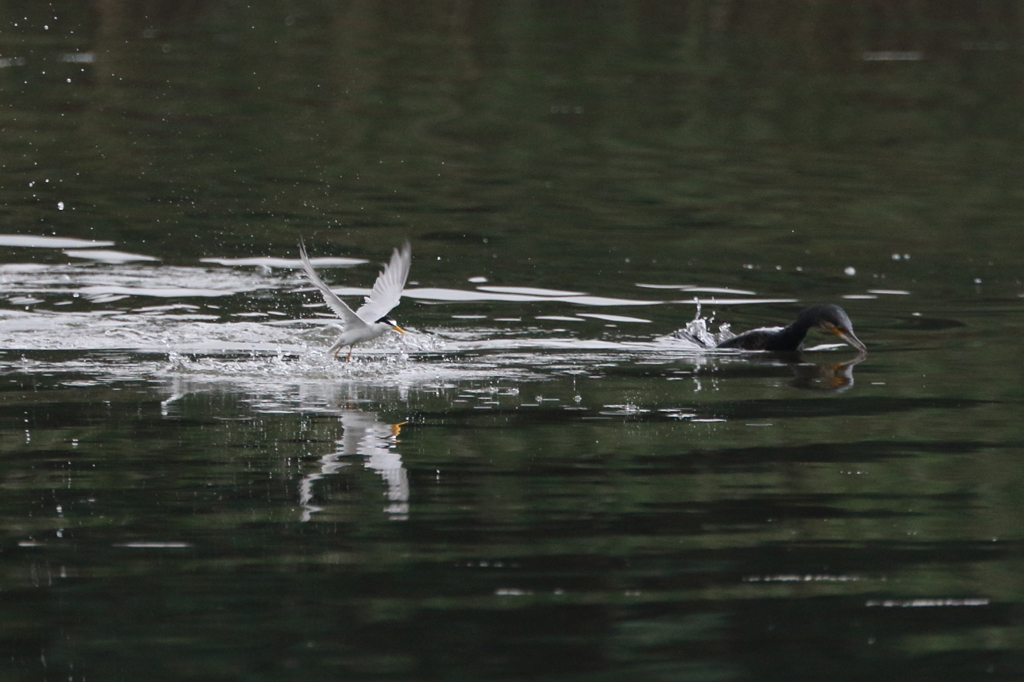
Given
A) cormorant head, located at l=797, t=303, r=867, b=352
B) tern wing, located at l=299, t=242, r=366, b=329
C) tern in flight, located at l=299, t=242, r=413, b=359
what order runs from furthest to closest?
cormorant head, located at l=797, t=303, r=867, b=352 → tern in flight, located at l=299, t=242, r=413, b=359 → tern wing, located at l=299, t=242, r=366, b=329

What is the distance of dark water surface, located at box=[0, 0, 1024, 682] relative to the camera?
5.51 m

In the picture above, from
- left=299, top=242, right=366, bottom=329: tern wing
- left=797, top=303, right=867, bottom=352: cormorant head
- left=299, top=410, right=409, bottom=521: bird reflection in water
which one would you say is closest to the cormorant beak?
left=797, top=303, right=867, bottom=352: cormorant head

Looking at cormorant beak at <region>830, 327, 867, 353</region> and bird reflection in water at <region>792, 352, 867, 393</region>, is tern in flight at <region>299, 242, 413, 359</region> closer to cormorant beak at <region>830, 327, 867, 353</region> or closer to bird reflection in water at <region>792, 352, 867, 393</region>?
bird reflection in water at <region>792, 352, 867, 393</region>

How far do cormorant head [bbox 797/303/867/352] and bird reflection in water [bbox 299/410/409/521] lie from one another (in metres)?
3.18

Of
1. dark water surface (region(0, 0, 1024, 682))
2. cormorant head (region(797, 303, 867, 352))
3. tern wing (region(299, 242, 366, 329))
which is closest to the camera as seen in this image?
dark water surface (region(0, 0, 1024, 682))

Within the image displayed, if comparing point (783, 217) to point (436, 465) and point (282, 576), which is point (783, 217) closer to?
point (436, 465)

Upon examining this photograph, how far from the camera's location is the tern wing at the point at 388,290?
9625mm

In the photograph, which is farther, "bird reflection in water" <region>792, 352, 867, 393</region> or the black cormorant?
the black cormorant

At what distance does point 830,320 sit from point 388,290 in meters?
2.77

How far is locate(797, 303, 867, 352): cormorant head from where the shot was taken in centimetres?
1048

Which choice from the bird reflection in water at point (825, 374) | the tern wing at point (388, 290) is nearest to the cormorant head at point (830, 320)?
the bird reflection in water at point (825, 374)

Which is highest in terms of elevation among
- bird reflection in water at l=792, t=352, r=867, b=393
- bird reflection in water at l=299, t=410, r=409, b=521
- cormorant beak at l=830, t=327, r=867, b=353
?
cormorant beak at l=830, t=327, r=867, b=353

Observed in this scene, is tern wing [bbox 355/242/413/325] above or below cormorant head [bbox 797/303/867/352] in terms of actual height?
above

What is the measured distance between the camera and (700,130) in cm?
2052
